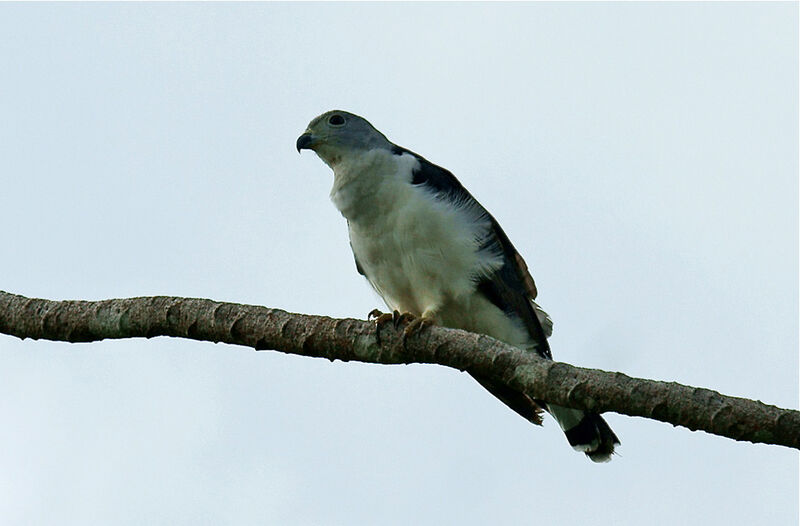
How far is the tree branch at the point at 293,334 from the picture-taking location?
385 cm

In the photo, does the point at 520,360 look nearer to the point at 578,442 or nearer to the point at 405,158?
the point at 578,442

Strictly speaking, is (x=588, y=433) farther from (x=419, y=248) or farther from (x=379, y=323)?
(x=379, y=323)

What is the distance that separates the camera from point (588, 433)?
18.7 feet

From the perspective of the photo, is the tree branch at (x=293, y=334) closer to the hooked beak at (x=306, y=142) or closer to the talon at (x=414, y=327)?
the talon at (x=414, y=327)

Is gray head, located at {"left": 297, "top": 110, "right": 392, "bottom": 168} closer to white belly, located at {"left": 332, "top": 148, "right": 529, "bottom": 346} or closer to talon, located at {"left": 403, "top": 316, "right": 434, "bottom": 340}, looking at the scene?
white belly, located at {"left": 332, "top": 148, "right": 529, "bottom": 346}

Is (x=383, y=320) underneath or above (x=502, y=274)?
underneath

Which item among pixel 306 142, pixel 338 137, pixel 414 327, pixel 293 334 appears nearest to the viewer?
pixel 293 334

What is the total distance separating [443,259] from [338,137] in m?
1.20

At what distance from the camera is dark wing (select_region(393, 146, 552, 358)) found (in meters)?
5.84

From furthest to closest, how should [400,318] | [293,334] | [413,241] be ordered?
[413,241]
[400,318]
[293,334]

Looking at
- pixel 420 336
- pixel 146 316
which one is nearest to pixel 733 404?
pixel 420 336

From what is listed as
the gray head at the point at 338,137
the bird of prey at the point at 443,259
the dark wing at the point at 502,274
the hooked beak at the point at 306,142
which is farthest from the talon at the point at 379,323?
the hooked beak at the point at 306,142

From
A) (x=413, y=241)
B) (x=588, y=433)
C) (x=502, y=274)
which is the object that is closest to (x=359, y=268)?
(x=413, y=241)

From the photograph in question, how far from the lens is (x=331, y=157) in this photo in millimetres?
6387
